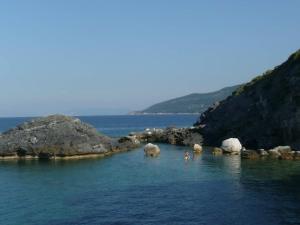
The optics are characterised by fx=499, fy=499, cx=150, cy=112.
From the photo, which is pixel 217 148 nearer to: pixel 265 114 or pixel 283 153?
pixel 265 114

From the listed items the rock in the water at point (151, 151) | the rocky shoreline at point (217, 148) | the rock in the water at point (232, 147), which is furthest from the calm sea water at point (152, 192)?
the rock in the water at point (232, 147)

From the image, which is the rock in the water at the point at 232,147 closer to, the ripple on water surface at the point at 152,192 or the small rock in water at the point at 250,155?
the small rock in water at the point at 250,155

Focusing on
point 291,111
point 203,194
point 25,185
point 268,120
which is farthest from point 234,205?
point 268,120

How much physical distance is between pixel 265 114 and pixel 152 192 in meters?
62.1

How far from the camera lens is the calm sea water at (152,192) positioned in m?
48.9

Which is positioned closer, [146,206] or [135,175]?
[146,206]

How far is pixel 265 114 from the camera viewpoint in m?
117

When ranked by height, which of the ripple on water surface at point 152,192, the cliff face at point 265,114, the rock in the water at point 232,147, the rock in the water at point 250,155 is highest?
the cliff face at point 265,114

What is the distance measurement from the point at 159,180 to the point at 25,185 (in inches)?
740

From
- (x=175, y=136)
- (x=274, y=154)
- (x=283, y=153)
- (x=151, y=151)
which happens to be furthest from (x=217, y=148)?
(x=175, y=136)

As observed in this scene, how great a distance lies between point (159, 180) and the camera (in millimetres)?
70625

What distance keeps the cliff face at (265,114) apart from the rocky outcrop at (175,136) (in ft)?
8.73

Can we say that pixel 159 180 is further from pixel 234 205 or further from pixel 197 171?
pixel 234 205

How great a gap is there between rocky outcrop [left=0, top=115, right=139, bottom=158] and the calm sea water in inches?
290
